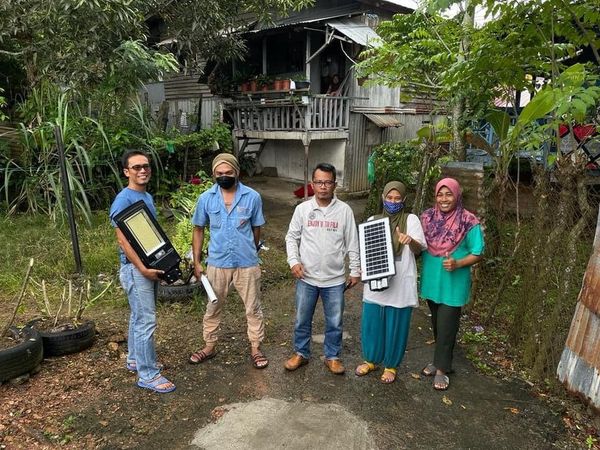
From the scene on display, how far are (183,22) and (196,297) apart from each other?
7300mm

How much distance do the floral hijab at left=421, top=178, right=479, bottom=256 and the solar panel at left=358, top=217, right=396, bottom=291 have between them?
0.35 meters

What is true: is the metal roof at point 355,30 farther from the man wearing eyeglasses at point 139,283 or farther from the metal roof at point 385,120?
the man wearing eyeglasses at point 139,283

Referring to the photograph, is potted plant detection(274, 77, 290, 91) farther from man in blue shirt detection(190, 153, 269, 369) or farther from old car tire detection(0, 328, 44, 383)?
old car tire detection(0, 328, 44, 383)

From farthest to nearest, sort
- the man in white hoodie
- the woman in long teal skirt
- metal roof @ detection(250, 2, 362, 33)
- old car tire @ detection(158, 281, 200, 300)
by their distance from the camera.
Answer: metal roof @ detection(250, 2, 362, 33)
old car tire @ detection(158, 281, 200, 300)
the man in white hoodie
the woman in long teal skirt

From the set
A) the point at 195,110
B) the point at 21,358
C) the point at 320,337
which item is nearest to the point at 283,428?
the point at 320,337

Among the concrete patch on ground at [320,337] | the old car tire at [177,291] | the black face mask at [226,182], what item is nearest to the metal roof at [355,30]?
the old car tire at [177,291]

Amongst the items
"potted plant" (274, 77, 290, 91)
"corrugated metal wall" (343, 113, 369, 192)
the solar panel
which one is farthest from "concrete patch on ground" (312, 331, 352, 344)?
"corrugated metal wall" (343, 113, 369, 192)

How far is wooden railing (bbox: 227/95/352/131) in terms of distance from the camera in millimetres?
10461

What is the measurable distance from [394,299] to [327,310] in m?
0.52

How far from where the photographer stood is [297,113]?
10672 millimetres

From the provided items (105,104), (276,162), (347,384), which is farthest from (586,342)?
(276,162)

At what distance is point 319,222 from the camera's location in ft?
10.7

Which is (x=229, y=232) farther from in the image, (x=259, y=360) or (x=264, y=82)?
(x=264, y=82)

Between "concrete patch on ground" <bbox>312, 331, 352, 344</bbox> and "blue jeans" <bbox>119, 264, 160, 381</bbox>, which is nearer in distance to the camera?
"blue jeans" <bbox>119, 264, 160, 381</bbox>
